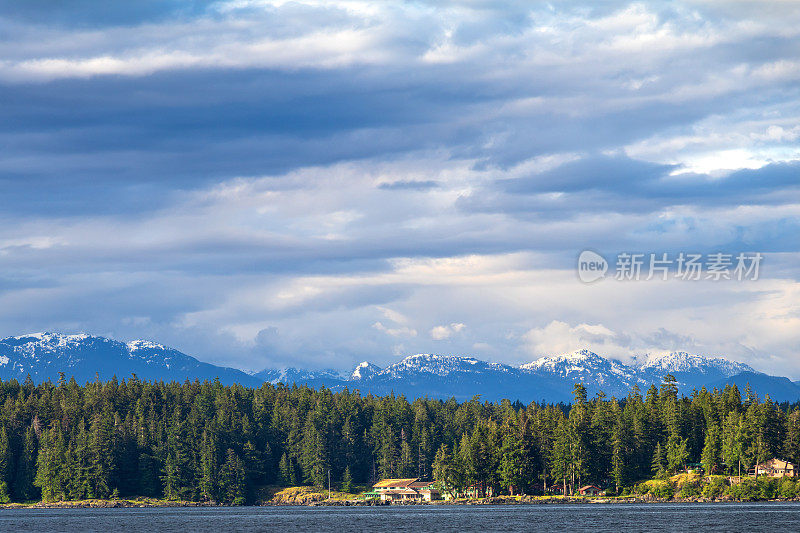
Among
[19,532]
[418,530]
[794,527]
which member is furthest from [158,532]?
[794,527]

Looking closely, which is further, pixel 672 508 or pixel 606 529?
pixel 672 508

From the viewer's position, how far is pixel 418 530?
148875 mm

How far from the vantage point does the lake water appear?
474 ft

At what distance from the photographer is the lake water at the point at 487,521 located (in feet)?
474

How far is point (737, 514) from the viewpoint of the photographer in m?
164

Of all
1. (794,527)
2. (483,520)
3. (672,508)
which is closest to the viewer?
(794,527)

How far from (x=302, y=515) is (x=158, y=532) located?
48.6 metres

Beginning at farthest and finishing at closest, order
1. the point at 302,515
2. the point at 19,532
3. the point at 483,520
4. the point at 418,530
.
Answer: the point at 302,515 < the point at 483,520 < the point at 19,532 < the point at 418,530

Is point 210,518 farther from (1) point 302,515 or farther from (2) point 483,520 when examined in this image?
(2) point 483,520

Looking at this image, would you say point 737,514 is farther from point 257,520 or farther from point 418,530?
point 257,520

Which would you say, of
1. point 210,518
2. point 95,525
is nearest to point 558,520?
point 210,518

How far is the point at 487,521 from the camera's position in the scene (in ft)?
544

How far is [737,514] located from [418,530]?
54.5 meters

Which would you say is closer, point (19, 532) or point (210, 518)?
point (19, 532)
